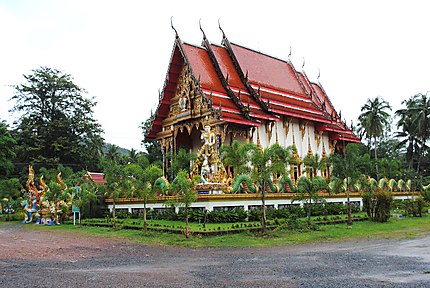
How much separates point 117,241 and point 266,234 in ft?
14.7

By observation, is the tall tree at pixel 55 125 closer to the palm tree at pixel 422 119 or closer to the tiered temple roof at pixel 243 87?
the tiered temple roof at pixel 243 87

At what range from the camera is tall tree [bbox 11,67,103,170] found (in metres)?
37.8

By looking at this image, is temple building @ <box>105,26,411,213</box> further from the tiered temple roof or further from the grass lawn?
the grass lawn

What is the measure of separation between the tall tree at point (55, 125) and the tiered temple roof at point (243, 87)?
1416 centimetres

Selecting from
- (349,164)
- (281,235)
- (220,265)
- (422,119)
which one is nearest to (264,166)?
(281,235)

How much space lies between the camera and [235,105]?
24.0 meters

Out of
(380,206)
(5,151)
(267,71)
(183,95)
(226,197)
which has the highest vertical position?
(267,71)

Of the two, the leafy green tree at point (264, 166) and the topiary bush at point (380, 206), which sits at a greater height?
the leafy green tree at point (264, 166)

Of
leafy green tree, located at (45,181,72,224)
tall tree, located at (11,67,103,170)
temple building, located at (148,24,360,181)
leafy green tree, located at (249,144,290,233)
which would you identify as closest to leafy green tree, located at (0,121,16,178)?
tall tree, located at (11,67,103,170)

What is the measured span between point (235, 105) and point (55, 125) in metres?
20.7

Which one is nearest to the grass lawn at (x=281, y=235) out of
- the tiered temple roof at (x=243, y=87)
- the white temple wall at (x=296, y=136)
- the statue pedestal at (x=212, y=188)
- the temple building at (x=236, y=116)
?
the statue pedestal at (x=212, y=188)

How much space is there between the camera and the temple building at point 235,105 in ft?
77.3

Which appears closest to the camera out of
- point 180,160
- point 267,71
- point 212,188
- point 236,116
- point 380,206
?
point 380,206

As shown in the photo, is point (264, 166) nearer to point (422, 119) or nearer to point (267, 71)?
point (267, 71)
